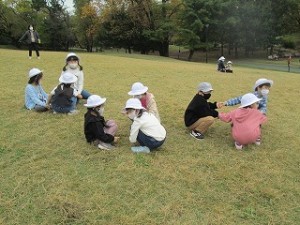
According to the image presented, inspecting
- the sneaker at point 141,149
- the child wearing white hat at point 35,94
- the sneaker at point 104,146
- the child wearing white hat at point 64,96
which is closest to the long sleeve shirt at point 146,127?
the sneaker at point 141,149

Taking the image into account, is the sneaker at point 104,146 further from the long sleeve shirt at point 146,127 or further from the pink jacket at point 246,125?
the pink jacket at point 246,125

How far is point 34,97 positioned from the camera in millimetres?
6961

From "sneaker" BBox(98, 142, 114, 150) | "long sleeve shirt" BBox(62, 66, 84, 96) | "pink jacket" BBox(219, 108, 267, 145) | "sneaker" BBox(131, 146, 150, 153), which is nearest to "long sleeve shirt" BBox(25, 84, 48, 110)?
"long sleeve shirt" BBox(62, 66, 84, 96)

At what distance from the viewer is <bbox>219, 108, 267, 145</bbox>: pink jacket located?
214 inches

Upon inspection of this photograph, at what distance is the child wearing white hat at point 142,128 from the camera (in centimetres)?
494

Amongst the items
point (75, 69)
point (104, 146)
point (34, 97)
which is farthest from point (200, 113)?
point (34, 97)

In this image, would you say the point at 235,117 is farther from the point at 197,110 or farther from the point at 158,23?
the point at 158,23

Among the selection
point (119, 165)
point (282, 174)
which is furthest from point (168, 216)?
point (282, 174)

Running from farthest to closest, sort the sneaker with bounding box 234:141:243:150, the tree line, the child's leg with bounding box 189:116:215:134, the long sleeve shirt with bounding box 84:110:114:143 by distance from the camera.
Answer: the tree line < the child's leg with bounding box 189:116:215:134 < the sneaker with bounding box 234:141:243:150 < the long sleeve shirt with bounding box 84:110:114:143

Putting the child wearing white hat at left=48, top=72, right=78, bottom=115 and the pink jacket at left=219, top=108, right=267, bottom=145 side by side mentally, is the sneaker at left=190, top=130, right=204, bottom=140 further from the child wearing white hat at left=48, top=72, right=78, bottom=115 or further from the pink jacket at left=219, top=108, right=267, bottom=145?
the child wearing white hat at left=48, top=72, right=78, bottom=115

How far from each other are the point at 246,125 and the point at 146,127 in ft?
5.59

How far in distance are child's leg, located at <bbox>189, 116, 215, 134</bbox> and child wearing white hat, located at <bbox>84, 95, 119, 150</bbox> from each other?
1.51 metres

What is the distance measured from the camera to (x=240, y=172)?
479 cm

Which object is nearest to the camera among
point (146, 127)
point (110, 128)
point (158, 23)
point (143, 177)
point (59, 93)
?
point (143, 177)
